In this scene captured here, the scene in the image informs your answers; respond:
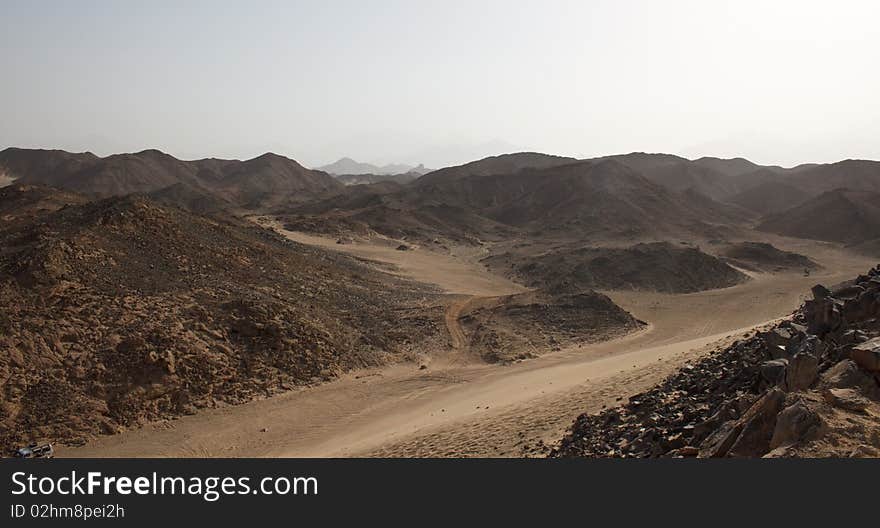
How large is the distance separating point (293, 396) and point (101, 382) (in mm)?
4372

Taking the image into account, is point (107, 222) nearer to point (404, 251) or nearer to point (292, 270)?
point (292, 270)

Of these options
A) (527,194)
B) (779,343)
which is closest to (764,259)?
(527,194)

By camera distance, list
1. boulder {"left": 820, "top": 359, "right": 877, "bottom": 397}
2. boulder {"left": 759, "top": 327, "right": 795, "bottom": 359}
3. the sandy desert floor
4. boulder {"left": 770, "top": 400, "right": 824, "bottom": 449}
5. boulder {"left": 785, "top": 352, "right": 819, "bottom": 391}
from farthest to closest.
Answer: the sandy desert floor, boulder {"left": 759, "top": 327, "right": 795, "bottom": 359}, boulder {"left": 785, "top": 352, "right": 819, "bottom": 391}, boulder {"left": 820, "top": 359, "right": 877, "bottom": 397}, boulder {"left": 770, "top": 400, "right": 824, "bottom": 449}

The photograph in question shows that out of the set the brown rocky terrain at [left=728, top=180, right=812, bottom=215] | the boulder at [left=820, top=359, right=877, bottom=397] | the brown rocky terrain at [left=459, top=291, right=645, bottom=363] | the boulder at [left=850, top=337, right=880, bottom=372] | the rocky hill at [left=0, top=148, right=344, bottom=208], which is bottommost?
the brown rocky terrain at [left=459, top=291, right=645, bottom=363]

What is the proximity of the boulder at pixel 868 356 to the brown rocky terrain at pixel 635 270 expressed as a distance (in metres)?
24.7

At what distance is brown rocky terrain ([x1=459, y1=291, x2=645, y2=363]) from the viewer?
19422 millimetres

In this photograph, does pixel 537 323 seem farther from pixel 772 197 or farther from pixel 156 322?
pixel 772 197

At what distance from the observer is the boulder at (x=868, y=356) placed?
6.02 metres

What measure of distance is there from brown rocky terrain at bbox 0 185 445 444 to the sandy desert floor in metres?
0.74

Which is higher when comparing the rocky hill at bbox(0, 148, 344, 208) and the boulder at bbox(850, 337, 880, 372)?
the rocky hill at bbox(0, 148, 344, 208)

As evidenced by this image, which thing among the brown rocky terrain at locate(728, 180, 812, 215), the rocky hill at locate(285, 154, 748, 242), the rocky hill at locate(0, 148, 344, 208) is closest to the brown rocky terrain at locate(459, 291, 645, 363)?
the rocky hill at locate(285, 154, 748, 242)

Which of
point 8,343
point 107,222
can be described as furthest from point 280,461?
point 107,222

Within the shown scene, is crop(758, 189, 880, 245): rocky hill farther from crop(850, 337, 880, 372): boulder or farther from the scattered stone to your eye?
the scattered stone

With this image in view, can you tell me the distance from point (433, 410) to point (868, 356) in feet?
30.6
